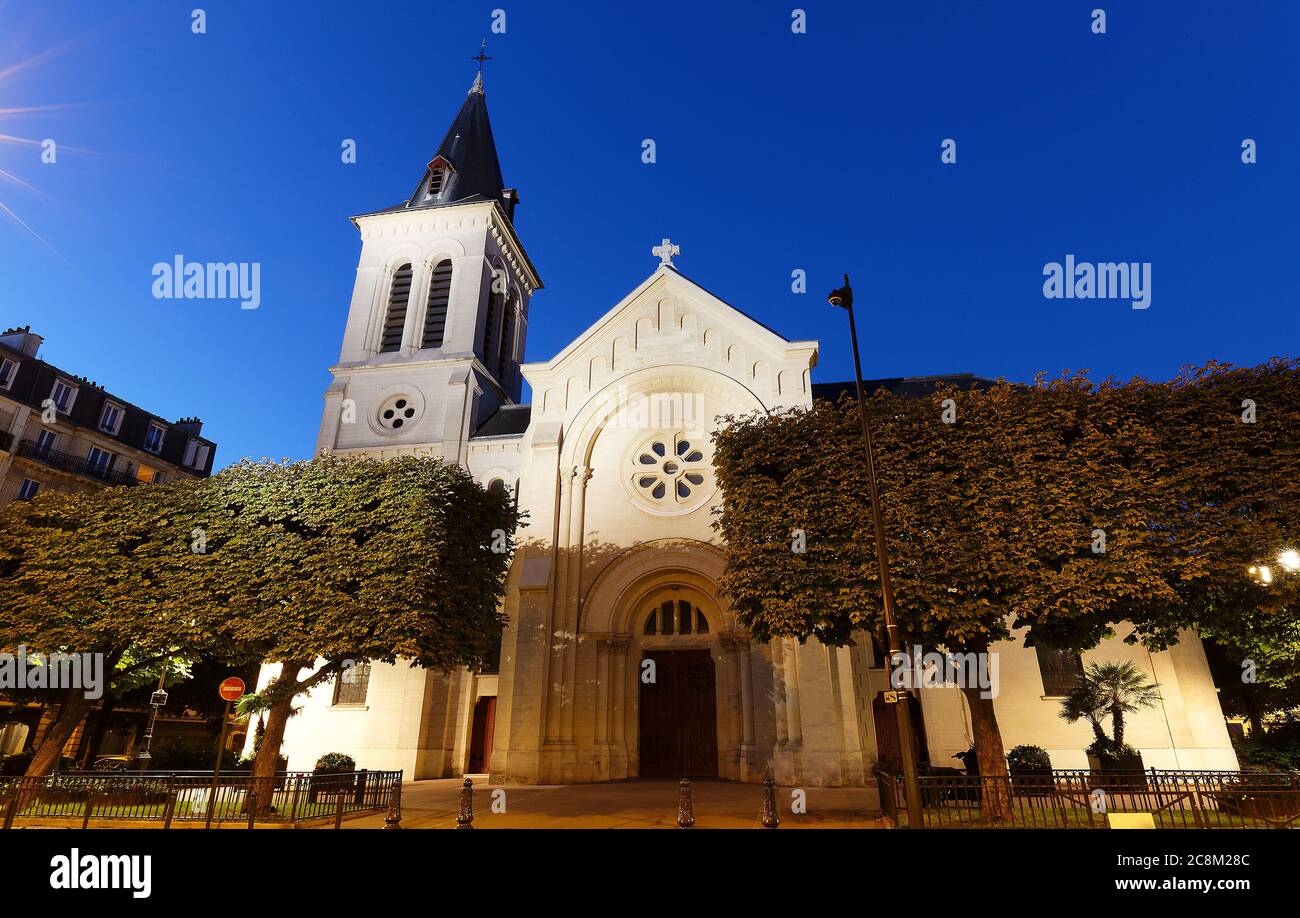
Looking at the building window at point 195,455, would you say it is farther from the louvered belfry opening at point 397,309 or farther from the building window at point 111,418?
the louvered belfry opening at point 397,309

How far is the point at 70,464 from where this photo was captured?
121 feet

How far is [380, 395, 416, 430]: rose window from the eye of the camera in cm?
3134

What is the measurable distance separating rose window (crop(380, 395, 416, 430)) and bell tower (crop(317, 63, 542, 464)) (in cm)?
5

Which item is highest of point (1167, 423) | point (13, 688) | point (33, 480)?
point (33, 480)

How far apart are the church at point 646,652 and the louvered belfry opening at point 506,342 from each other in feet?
20.7

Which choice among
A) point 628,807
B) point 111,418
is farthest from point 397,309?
point 628,807

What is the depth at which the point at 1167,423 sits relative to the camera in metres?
15.9

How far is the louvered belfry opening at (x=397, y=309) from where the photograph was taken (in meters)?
34.2

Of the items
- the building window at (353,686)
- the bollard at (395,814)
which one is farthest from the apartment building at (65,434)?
the bollard at (395,814)
